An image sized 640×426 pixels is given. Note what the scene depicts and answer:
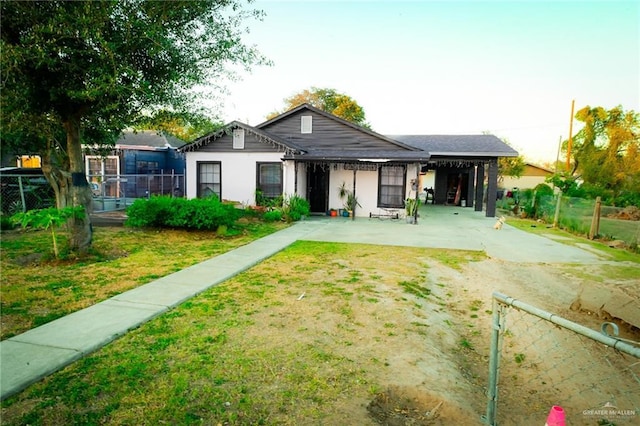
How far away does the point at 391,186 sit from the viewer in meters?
17.5

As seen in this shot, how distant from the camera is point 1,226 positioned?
11.0 m

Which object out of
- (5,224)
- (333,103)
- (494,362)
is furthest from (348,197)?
(333,103)

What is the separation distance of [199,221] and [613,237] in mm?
13282

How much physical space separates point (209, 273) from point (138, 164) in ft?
69.5

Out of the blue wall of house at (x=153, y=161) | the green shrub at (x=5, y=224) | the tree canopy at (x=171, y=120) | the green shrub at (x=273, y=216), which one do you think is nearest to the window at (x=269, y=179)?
the green shrub at (x=273, y=216)

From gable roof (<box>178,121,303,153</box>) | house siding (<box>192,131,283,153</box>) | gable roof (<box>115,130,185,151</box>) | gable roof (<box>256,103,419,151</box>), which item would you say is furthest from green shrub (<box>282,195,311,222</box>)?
gable roof (<box>115,130,185,151</box>)

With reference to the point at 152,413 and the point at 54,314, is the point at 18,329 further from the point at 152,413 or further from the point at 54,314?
the point at 152,413

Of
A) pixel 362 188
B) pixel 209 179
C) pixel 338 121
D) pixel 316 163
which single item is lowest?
pixel 362 188

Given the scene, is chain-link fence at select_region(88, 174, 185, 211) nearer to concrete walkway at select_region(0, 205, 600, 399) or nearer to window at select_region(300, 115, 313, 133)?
window at select_region(300, 115, 313, 133)

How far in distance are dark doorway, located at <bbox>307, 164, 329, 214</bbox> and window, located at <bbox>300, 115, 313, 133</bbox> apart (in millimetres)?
2090

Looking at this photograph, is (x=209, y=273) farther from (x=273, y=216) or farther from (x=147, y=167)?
(x=147, y=167)

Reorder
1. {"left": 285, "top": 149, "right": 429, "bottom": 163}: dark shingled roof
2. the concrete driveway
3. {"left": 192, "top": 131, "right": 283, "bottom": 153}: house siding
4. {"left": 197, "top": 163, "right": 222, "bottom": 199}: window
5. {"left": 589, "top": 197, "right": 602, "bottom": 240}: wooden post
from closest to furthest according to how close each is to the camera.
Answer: the concrete driveway, {"left": 589, "top": 197, "right": 602, "bottom": 240}: wooden post, {"left": 285, "top": 149, "right": 429, "bottom": 163}: dark shingled roof, {"left": 192, "top": 131, "right": 283, "bottom": 153}: house siding, {"left": 197, "top": 163, "right": 222, "bottom": 199}: window

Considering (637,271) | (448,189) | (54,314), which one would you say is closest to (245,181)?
(54,314)

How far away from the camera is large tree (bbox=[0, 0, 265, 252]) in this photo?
641cm
